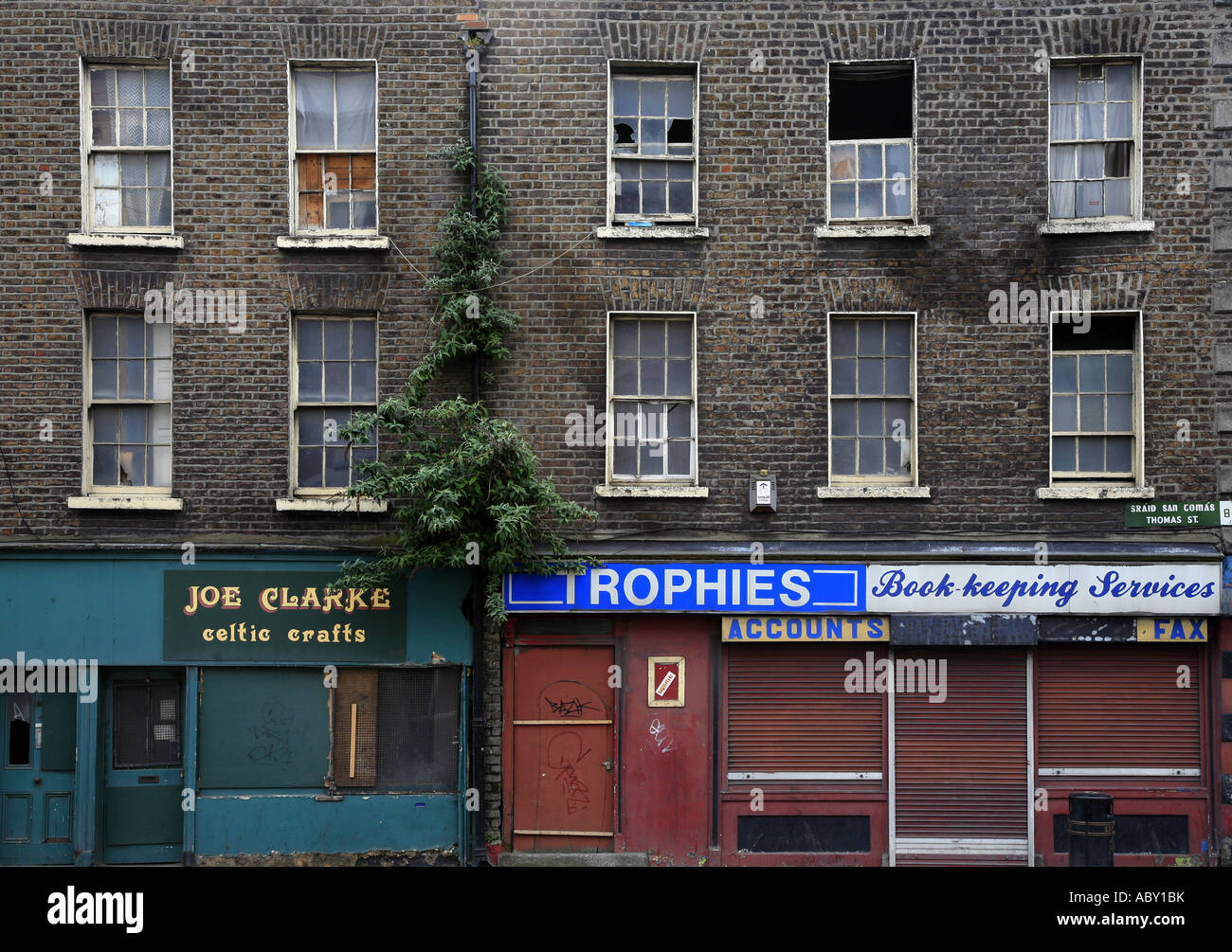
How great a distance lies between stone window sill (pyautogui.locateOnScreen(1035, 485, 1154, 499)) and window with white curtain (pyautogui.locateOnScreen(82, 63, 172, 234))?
11.1 metres

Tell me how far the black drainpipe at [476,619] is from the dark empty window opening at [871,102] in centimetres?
438

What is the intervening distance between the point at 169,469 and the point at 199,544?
1.09m

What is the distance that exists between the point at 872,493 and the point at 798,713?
2.79m

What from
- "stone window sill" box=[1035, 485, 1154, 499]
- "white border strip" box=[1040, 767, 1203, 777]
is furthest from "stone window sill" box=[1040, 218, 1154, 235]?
"white border strip" box=[1040, 767, 1203, 777]

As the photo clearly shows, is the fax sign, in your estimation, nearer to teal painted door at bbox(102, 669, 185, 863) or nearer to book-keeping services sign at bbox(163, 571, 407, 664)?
book-keeping services sign at bbox(163, 571, 407, 664)

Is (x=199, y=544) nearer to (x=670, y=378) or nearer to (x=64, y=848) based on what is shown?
(x=64, y=848)

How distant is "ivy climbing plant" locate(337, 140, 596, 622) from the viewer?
34.3 feet

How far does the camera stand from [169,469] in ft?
38.3

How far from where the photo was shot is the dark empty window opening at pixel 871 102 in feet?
38.4

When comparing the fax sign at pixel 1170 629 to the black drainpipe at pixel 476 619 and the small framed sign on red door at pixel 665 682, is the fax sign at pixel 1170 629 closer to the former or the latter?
the small framed sign on red door at pixel 665 682

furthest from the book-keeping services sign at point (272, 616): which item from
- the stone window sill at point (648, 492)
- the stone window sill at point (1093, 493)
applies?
the stone window sill at point (1093, 493)

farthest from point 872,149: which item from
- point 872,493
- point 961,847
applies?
point 961,847

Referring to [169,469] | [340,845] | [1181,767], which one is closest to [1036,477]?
[1181,767]

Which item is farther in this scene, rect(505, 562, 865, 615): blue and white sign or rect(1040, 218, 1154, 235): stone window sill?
rect(1040, 218, 1154, 235): stone window sill
